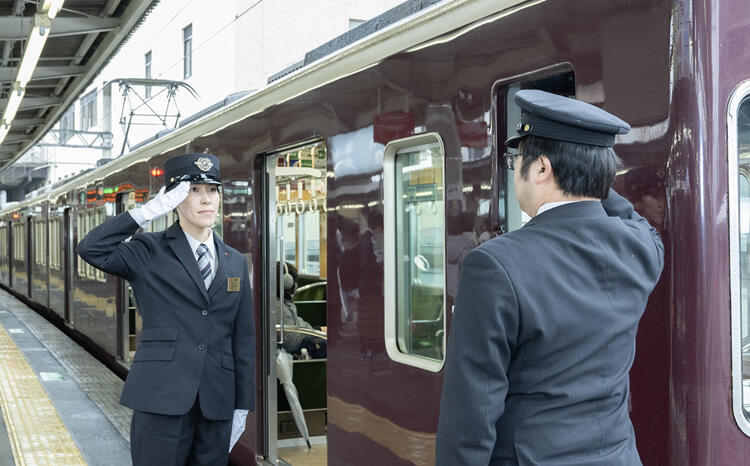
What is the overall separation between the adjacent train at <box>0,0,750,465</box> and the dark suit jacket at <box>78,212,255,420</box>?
654 millimetres

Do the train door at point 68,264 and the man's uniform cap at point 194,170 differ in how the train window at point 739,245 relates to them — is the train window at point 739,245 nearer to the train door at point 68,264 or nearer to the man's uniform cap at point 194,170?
the man's uniform cap at point 194,170

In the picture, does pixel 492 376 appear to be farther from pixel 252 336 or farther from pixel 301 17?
pixel 301 17

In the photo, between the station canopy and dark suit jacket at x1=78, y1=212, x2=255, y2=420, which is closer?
dark suit jacket at x1=78, y1=212, x2=255, y2=420

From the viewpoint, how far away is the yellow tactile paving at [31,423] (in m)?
5.83

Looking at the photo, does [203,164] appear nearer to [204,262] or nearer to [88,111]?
[204,262]

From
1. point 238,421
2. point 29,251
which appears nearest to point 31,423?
point 238,421

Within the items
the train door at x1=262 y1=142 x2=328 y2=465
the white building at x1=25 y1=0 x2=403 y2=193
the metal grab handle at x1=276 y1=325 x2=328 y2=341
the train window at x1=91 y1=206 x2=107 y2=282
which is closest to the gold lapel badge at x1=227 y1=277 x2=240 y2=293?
the train door at x1=262 y1=142 x2=328 y2=465

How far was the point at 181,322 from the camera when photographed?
3.30 metres

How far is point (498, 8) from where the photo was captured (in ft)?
9.61

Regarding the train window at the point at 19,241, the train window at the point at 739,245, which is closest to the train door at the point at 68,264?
the train window at the point at 19,241

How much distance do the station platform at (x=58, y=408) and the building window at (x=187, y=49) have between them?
11.2 meters

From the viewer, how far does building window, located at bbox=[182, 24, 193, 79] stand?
22.0 m

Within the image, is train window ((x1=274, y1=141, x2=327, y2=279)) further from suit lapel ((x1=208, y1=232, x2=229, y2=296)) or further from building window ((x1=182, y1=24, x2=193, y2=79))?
building window ((x1=182, y1=24, x2=193, y2=79))

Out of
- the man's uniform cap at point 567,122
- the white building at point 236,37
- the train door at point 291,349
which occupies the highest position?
the white building at point 236,37
